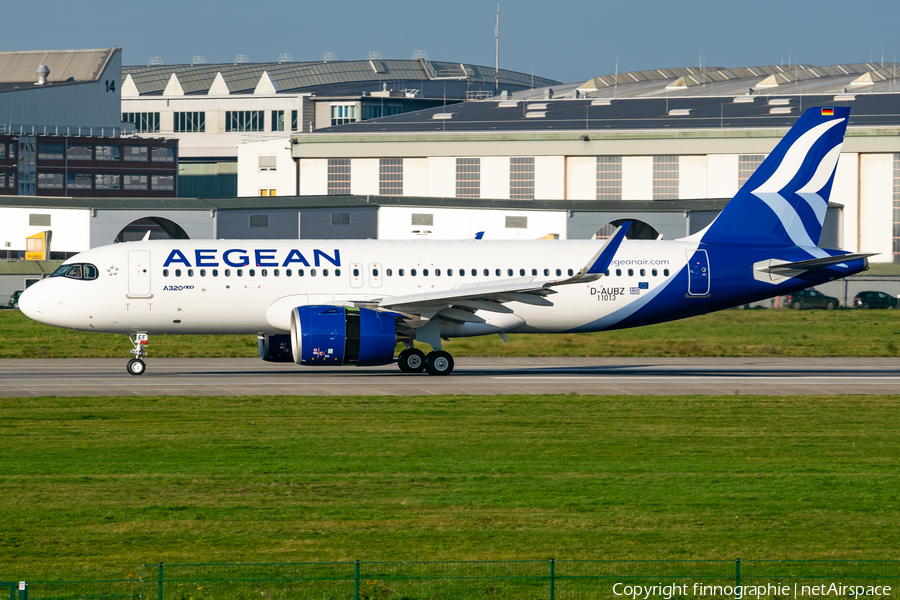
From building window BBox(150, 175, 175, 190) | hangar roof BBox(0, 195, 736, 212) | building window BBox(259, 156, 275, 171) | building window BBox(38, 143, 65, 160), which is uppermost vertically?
building window BBox(38, 143, 65, 160)

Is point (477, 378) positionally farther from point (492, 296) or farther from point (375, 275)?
point (375, 275)

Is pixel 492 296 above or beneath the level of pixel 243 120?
beneath

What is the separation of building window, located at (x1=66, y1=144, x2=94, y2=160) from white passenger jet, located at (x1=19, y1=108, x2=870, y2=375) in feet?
300

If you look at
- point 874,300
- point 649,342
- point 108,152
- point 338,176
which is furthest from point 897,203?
point 108,152

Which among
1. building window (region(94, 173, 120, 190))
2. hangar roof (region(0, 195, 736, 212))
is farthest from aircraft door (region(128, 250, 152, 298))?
building window (region(94, 173, 120, 190))

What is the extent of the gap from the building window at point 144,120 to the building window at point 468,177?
76419 millimetres

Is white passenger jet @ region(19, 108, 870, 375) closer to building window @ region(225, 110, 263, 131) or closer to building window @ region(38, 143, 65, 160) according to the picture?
building window @ region(38, 143, 65, 160)

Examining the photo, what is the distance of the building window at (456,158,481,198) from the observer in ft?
297

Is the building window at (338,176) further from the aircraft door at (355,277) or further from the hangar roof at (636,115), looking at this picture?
the aircraft door at (355,277)

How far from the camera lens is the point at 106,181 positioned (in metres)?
123

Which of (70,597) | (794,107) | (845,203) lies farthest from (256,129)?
(70,597)

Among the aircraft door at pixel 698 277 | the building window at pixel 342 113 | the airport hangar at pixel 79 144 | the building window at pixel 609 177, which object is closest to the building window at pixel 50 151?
the airport hangar at pixel 79 144

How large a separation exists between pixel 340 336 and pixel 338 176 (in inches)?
2558

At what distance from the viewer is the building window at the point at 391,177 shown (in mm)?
93188
